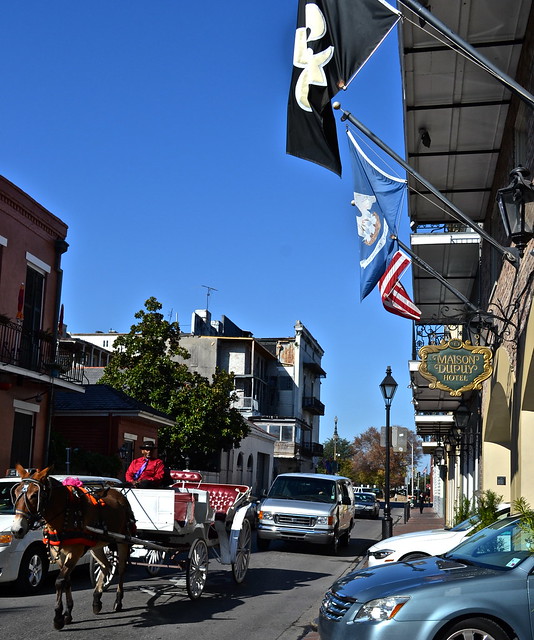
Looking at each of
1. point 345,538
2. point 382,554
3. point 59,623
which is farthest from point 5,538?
point 345,538

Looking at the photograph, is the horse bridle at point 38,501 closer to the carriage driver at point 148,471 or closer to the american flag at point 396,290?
the carriage driver at point 148,471

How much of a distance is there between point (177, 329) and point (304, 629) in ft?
83.5

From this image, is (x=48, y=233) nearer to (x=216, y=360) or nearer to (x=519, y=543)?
(x=519, y=543)

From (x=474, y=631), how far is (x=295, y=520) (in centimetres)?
1349

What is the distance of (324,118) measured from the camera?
9.28m

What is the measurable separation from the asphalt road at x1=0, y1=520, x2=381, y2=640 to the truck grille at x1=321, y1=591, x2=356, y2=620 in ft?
7.18

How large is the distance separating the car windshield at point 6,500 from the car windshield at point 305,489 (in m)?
9.71

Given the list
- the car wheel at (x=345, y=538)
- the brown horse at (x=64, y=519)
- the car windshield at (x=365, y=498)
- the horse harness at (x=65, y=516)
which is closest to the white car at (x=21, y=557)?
the brown horse at (x=64, y=519)

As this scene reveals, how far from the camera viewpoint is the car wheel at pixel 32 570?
38.4ft

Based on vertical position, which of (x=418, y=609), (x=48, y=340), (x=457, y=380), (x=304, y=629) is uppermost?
(x=48, y=340)

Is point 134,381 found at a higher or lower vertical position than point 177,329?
lower

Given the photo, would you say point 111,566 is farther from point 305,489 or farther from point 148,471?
point 305,489

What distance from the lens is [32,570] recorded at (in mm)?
11938

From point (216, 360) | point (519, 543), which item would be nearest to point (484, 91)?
point (519, 543)
